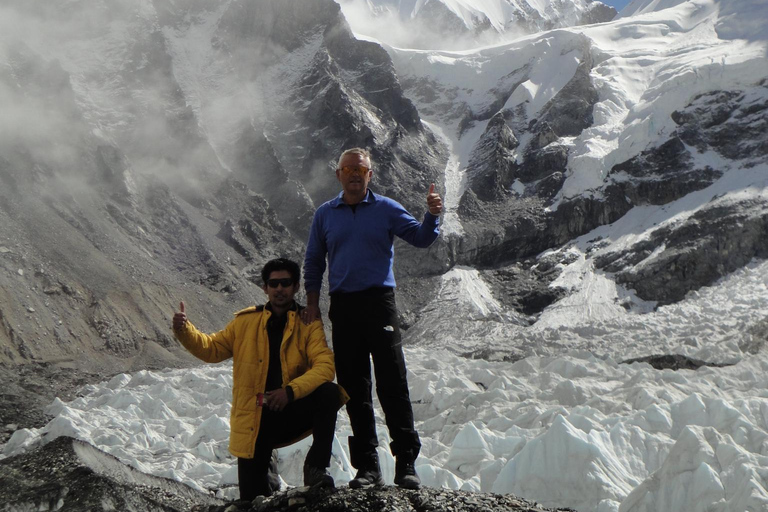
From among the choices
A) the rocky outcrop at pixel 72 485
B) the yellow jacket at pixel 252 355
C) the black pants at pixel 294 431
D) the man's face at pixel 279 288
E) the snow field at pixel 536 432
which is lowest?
the snow field at pixel 536 432

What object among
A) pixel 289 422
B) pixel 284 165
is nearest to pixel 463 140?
pixel 284 165

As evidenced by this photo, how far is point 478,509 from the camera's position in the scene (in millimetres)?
6820

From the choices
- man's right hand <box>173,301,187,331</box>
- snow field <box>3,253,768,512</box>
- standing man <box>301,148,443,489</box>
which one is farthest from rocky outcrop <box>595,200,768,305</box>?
man's right hand <box>173,301,187,331</box>

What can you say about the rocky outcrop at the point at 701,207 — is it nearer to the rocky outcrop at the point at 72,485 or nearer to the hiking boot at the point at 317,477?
the rocky outcrop at the point at 72,485

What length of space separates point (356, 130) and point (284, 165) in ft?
35.0

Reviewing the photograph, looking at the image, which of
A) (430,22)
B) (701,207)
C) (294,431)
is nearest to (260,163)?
(701,207)

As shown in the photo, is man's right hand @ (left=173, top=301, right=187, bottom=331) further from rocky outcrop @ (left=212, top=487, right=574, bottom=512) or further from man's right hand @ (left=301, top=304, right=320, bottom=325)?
rocky outcrop @ (left=212, top=487, right=574, bottom=512)

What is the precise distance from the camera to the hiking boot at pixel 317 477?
7027 mm

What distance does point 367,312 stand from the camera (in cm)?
748

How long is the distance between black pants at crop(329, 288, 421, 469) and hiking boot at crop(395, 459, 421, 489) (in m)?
0.09

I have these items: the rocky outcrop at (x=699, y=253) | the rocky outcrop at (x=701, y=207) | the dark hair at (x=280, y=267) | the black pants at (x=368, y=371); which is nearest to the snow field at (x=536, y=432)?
the black pants at (x=368, y=371)

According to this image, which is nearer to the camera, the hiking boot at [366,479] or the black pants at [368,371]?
the hiking boot at [366,479]

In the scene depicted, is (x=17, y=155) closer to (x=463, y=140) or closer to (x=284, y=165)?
(x=284, y=165)

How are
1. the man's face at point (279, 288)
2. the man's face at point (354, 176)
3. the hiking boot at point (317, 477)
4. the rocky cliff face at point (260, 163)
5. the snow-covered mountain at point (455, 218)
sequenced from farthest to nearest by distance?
the rocky cliff face at point (260, 163)
the snow-covered mountain at point (455, 218)
the man's face at point (354, 176)
the man's face at point (279, 288)
the hiking boot at point (317, 477)
